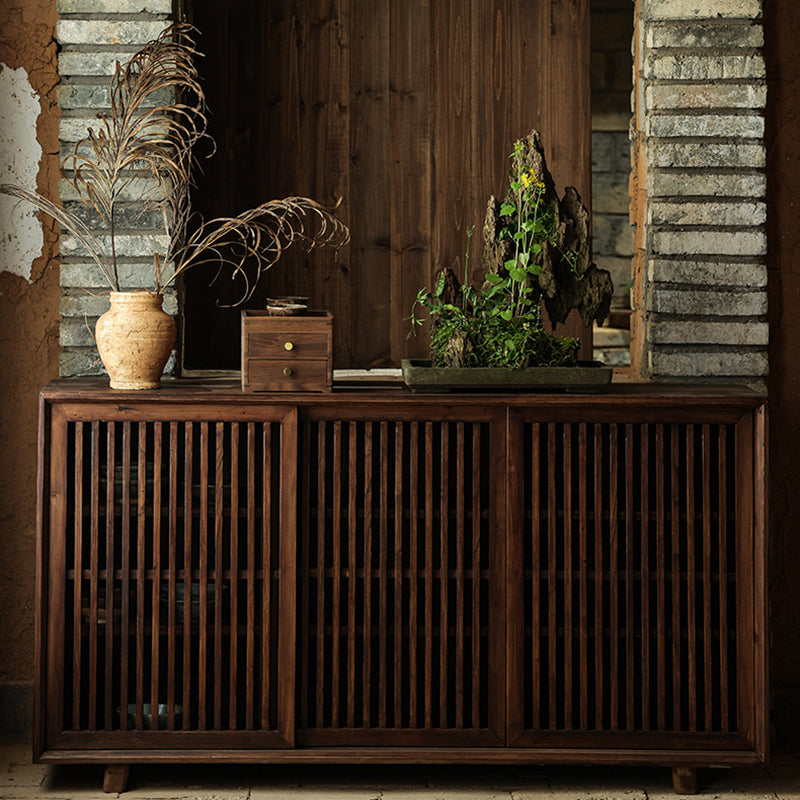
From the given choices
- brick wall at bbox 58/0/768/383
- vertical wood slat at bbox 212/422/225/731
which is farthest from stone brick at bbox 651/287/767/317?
vertical wood slat at bbox 212/422/225/731

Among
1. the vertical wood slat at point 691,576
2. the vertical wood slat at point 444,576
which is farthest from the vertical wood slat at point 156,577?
the vertical wood slat at point 691,576

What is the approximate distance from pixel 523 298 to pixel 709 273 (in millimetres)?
678

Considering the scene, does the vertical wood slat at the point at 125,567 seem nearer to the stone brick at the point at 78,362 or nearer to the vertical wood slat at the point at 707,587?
the stone brick at the point at 78,362

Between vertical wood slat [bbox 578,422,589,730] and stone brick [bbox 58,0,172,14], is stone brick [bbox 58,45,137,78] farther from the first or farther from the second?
vertical wood slat [bbox 578,422,589,730]

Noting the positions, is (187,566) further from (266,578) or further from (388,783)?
(388,783)

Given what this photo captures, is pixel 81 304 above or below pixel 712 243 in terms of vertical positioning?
below

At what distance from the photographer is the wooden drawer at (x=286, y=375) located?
8.84ft

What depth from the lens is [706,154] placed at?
3.08 m

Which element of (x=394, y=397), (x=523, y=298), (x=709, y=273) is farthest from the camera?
(x=709, y=273)

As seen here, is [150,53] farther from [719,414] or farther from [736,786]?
[736,786]

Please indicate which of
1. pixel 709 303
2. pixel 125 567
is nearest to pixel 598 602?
pixel 709 303

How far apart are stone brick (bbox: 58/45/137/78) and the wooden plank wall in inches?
19.9

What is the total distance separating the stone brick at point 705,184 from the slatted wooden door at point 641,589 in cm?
76

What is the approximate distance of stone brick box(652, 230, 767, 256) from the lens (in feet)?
10.1
